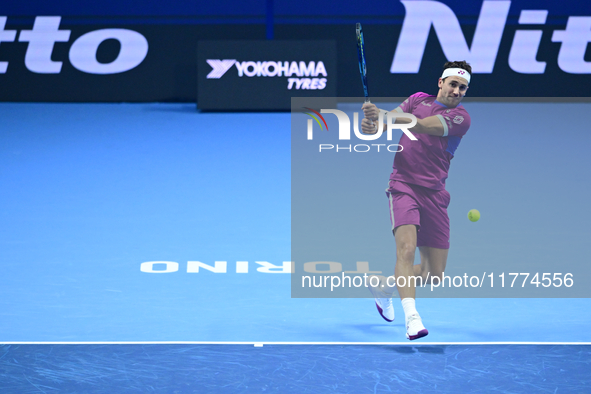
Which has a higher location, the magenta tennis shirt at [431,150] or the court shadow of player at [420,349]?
the magenta tennis shirt at [431,150]

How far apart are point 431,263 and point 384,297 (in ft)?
1.37

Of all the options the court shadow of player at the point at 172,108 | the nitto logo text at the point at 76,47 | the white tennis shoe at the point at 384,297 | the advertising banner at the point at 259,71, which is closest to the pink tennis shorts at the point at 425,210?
the white tennis shoe at the point at 384,297

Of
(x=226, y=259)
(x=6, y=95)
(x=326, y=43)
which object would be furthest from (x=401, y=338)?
(x=6, y=95)

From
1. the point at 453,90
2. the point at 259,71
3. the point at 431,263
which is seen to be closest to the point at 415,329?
the point at 431,263

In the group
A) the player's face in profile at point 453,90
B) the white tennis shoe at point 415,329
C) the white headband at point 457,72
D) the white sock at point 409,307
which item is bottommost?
the white tennis shoe at point 415,329

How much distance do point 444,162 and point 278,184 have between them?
484 cm

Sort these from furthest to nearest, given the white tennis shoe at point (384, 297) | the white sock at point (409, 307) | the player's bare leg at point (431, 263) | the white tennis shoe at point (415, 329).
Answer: the white tennis shoe at point (384, 297) → the player's bare leg at point (431, 263) → the white sock at point (409, 307) → the white tennis shoe at point (415, 329)

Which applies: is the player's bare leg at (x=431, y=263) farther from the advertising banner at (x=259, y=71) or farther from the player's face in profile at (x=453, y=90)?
the advertising banner at (x=259, y=71)

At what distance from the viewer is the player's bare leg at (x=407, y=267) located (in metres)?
5.04

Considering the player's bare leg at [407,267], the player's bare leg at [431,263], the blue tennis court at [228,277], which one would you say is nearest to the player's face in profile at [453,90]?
the player's bare leg at [407,267]

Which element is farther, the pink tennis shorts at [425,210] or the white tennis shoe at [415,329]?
the pink tennis shorts at [425,210]

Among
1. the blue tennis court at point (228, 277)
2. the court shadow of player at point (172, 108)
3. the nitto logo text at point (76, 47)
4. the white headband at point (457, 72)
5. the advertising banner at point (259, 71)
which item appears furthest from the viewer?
the nitto logo text at point (76, 47)

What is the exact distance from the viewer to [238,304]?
6.02m

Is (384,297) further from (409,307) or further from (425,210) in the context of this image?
(425,210)
